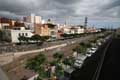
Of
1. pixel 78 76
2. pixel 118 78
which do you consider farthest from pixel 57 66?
pixel 118 78

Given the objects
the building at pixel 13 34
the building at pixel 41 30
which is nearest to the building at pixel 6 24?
the building at pixel 13 34

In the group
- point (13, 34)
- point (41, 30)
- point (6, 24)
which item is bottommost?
point (13, 34)

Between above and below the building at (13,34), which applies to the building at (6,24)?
above

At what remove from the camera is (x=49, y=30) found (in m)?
80.6

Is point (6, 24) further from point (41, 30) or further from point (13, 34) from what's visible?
point (41, 30)

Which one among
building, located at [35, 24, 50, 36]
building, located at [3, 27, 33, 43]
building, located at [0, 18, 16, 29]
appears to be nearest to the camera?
building, located at [3, 27, 33, 43]

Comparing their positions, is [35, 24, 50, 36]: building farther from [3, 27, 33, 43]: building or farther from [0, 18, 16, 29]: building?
[3, 27, 33, 43]: building

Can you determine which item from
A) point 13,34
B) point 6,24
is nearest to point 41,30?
point 13,34

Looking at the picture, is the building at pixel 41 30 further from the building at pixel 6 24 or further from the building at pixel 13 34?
the building at pixel 13 34

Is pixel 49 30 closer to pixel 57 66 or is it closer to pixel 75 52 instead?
pixel 75 52

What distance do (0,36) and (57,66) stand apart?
5113 centimetres

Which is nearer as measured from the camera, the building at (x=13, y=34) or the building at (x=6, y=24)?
the building at (x=13, y=34)

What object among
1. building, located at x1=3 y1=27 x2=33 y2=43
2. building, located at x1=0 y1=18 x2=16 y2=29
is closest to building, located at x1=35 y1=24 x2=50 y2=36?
building, located at x1=0 y1=18 x2=16 y2=29

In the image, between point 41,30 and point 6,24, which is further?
point 41,30
